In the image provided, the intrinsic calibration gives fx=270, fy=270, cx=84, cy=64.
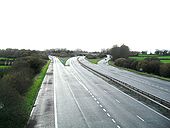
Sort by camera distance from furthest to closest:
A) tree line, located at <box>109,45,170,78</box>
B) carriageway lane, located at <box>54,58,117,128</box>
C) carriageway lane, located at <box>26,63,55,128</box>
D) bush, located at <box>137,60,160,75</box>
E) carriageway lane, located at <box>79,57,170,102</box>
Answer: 1. bush, located at <box>137,60,160,75</box>
2. tree line, located at <box>109,45,170,78</box>
3. carriageway lane, located at <box>79,57,170,102</box>
4. carriageway lane, located at <box>26,63,55,128</box>
5. carriageway lane, located at <box>54,58,117,128</box>

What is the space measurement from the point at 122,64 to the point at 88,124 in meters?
79.1

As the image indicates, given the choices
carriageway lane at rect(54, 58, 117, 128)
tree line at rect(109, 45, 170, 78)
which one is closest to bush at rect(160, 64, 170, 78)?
tree line at rect(109, 45, 170, 78)

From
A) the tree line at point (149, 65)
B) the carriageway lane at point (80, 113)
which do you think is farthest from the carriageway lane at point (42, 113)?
the tree line at point (149, 65)

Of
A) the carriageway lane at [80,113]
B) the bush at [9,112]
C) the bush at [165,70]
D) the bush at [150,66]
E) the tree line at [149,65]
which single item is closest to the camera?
the bush at [9,112]

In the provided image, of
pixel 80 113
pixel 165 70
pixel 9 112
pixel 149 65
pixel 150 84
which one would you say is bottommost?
pixel 150 84

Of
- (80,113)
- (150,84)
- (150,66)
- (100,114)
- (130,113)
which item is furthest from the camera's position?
(150,66)

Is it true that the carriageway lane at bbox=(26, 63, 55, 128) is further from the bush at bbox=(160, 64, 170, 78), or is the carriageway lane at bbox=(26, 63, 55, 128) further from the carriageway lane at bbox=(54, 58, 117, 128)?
the bush at bbox=(160, 64, 170, 78)

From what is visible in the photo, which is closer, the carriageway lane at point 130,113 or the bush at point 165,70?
the carriageway lane at point 130,113

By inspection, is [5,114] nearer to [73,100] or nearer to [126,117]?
[126,117]

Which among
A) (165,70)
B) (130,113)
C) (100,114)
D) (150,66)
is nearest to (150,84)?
(165,70)

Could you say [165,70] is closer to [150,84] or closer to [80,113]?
[150,84]

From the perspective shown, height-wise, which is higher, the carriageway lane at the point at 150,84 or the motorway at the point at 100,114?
the motorway at the point at 100,114

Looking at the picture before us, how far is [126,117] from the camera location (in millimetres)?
21719

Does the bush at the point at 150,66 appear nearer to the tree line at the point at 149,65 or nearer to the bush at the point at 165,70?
the tree line at the point at 149,65
